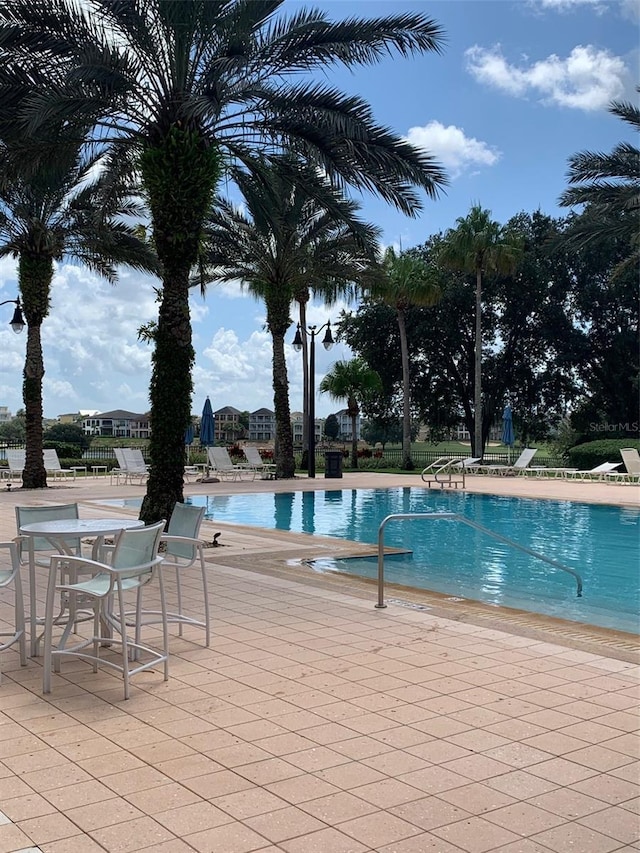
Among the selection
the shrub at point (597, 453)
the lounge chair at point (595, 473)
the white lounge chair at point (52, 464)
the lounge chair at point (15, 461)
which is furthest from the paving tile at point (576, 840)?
the shrub at point (597, 453)

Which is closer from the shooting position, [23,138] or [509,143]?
[23,138]

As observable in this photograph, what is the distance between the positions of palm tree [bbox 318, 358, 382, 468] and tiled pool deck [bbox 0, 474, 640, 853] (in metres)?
29.2

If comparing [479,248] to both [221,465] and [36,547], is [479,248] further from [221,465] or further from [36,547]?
[36,547]

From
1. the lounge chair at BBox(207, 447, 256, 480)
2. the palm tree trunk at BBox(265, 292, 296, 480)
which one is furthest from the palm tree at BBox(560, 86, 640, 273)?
the lounge chair at BBox(207, 447, 256, 480)

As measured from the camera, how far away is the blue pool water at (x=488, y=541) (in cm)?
976

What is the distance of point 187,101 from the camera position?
1073 cm

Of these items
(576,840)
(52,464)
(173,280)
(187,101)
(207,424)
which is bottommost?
(576,840)

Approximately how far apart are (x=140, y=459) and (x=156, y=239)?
14739mm

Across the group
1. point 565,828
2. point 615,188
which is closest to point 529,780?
point 565,828

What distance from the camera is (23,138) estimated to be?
11523mm

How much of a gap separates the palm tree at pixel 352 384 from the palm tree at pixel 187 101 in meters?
23.6

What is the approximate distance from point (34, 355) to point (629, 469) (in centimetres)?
1753

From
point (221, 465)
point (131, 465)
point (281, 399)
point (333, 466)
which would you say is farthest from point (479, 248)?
point (131, 465)

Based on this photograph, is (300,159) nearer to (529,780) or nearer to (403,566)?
(403,566)
